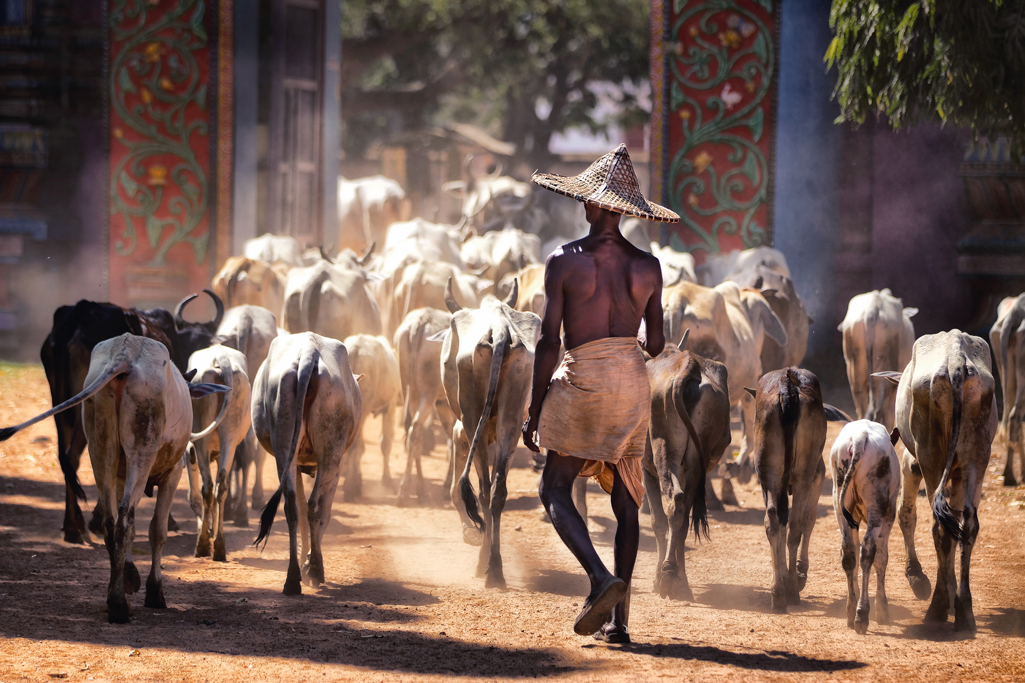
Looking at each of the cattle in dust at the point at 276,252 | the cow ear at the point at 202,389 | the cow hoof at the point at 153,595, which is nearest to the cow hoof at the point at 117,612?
the cow hoof at the point at 153,595

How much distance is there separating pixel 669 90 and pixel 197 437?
1031cm

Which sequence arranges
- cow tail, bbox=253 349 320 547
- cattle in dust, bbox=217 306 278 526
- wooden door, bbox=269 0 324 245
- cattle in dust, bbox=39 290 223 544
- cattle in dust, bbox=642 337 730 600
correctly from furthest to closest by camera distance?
wooden door, bbox=269 0 324 245 < cattle in dust, bbox=217 306 278 526 < cattle in dust, bbox=39 290 223 544 < cattle in dust, bbox=642 337 730 600 < cow tail, bbox=253 349 320 547

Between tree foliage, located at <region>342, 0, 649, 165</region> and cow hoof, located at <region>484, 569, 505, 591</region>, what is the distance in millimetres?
21502

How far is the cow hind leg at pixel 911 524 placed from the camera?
6.38m

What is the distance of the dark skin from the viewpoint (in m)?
5.05

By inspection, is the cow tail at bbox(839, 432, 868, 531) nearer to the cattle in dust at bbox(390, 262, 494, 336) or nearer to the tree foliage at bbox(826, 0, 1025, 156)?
the tree foliage at bbox(826, 0, 1025, 156)

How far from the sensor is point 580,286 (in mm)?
5047

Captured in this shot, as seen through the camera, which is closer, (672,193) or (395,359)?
(395,359)

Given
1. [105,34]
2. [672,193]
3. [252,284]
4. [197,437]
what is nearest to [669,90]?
[672,193]

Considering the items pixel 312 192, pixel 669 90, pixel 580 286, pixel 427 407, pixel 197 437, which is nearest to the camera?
pixel 580 286

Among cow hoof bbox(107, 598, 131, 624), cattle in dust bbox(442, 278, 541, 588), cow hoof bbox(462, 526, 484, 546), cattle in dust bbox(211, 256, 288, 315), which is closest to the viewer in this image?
cow hoof bbox(107, 598, 131, 624)

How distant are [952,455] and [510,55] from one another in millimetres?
24274

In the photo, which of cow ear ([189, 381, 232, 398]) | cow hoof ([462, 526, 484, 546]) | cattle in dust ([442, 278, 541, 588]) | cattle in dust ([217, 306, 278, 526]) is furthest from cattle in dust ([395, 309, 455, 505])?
cow ear ([189, 381, 232, 398])

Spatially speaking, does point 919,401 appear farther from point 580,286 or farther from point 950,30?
point 950,30
